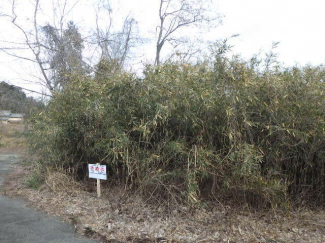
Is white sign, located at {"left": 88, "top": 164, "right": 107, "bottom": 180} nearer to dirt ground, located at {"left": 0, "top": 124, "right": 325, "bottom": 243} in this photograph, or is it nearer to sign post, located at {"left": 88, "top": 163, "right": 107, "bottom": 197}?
sign post, located at {"left": 88, "top": 163, "right": 107, "bottom": 197}

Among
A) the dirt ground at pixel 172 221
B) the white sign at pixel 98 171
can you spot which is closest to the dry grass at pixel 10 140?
the white sign at pixel 98 171

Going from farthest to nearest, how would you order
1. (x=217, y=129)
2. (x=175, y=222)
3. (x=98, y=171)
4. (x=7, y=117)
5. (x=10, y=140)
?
(x=7, y=117), (x=10, y=140), (x=98, y=171), (x=217, y=129), (x=175, y=222)

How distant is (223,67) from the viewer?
3.80 metres

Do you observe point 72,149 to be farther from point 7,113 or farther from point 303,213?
point 7,113

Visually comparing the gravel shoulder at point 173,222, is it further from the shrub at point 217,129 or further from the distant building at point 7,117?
the distant building at point 7,117

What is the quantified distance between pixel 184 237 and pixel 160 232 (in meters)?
0.32

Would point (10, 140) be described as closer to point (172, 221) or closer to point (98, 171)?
point (98, 171)

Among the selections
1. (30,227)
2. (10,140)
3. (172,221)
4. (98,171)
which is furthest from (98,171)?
(10,140)

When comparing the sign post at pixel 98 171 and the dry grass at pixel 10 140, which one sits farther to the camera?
the dry grass at pixel 10 140

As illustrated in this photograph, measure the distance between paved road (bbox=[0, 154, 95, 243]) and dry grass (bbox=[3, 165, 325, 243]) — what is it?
0.55 ft

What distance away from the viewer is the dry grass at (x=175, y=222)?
11.2ft

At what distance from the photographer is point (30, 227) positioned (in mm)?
3859

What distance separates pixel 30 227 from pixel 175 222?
200cm

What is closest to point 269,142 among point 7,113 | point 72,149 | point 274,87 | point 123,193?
point 274,87
